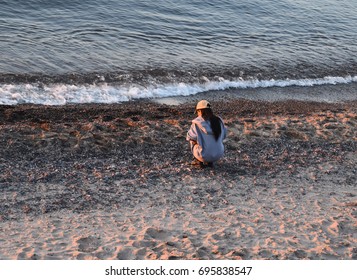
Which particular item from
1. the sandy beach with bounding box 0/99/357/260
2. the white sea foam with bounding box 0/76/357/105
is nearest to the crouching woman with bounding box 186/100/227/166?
the sandy beach with bounding box 0/99/357/260

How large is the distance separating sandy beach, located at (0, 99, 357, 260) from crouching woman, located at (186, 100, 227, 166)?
0.29 metres

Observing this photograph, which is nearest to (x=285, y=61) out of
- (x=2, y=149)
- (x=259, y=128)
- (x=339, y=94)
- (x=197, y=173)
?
(x=339, y=94)

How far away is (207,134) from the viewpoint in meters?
8.72

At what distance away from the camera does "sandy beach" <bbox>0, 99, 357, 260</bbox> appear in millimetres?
6426

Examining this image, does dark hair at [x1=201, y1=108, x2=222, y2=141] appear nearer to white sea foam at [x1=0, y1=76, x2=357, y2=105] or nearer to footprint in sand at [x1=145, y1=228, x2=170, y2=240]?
footprint in sand at [x1=145, y1=228, x2=170, y2=240]

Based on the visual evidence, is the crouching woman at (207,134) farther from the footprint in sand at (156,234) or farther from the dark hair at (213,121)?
the footprint in sand at (156,234)

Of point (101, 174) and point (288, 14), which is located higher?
point (288, 14)

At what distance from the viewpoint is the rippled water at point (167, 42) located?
14.7 metres

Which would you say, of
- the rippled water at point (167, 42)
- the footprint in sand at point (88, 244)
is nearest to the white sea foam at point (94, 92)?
the rippled water at point (167, 42)

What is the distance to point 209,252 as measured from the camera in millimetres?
6238

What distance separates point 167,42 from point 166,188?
10465 mm

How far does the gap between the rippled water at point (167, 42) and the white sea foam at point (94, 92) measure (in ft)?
0.95
